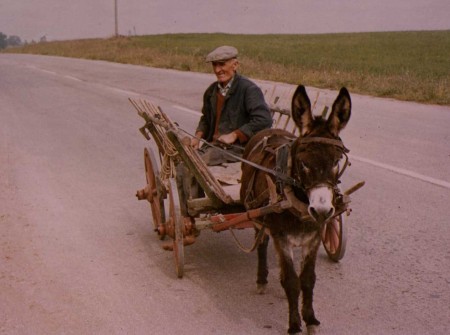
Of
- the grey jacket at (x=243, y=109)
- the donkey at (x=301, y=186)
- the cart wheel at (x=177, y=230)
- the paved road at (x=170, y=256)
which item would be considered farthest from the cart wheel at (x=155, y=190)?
the donkey at (x=301, y=186)

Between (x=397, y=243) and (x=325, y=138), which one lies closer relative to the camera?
(x=325, y=138)

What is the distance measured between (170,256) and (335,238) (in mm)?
1645

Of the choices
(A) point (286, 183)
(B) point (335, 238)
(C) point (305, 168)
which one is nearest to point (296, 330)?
(A) point (286, 183)

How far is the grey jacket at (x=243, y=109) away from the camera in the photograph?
580cm

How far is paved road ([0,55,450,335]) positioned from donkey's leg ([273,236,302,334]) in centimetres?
19

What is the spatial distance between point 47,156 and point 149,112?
4351 millimetres

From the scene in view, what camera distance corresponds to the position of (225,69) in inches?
232

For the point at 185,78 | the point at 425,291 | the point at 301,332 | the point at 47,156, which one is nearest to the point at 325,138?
the point at 301,332

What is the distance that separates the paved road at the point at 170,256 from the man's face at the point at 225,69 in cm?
173

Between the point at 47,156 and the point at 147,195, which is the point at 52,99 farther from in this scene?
the point at 147,195

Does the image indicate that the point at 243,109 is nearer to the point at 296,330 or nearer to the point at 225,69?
the point at 225,69

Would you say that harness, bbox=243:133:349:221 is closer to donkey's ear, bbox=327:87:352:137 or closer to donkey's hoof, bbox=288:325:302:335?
donkey's ear, bbox=327:87:352:137

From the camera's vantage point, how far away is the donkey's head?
366 centimetres

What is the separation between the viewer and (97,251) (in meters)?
6.04
